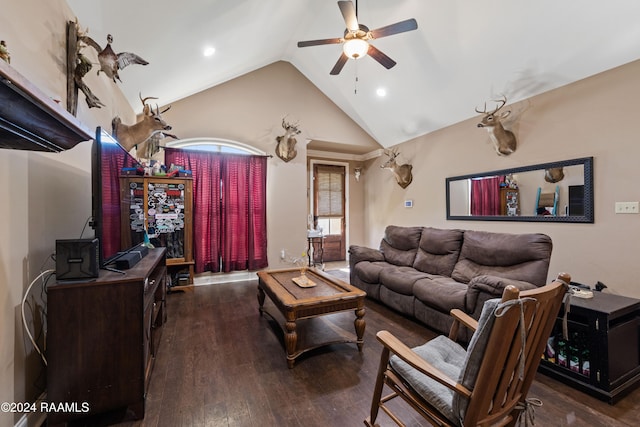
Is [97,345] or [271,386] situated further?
[271,386]

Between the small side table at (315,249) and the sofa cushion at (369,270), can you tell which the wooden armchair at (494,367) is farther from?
the small side table at (315,249)

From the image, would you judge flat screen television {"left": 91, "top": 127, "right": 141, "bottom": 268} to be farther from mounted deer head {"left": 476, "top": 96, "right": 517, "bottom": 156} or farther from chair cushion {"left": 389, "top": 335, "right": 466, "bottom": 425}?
mounted deer head {"left": 476, "top": 96, "right": 517, "bottom": 156}

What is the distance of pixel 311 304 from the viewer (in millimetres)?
2266

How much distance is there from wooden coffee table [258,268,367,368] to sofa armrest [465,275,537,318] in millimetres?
963

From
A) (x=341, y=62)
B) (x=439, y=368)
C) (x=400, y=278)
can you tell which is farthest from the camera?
(x=400, y=278)

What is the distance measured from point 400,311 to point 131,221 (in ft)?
11.8

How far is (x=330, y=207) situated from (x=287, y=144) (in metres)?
2.16

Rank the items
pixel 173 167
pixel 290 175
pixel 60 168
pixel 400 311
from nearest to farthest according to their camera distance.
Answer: pixel 60 168 < pixel 400 311 < pixel 173 167 < pixel 290 175

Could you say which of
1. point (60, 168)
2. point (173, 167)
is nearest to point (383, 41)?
point (173, 167)

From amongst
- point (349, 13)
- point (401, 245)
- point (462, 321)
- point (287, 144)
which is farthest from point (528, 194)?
point (287, 144)

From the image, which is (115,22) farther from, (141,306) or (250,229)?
(250,229)

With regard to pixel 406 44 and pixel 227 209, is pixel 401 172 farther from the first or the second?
pixel 227 209

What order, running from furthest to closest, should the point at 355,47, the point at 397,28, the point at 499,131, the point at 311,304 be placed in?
the point at 499,131, the point at 355,47, the point at 397,28, the point at 311,304

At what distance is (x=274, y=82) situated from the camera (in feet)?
16.7
